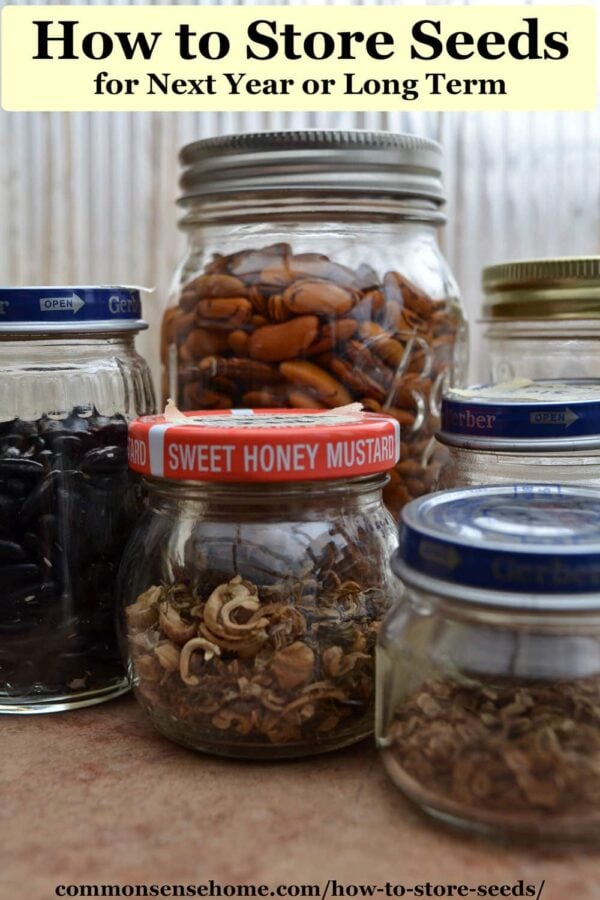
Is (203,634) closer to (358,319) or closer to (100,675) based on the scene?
(100,675)

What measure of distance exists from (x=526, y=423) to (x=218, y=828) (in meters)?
0.28

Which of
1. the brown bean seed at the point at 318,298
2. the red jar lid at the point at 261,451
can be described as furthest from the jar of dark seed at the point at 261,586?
the brown bean seed at the point at 318,298

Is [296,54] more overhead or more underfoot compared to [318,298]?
more overhead

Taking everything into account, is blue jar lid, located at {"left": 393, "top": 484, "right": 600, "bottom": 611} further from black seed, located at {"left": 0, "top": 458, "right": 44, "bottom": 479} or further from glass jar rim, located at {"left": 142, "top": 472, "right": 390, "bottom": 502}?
black seed, located at {"left": 0, "top": 458, "right": 44, "bottom": 479}

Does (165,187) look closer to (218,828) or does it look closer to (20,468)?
(20,468)

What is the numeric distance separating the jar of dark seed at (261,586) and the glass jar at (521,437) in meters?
0.07

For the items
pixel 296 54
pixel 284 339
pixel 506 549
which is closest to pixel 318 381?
pixel 284 339

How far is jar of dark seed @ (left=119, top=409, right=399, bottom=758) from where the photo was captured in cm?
51

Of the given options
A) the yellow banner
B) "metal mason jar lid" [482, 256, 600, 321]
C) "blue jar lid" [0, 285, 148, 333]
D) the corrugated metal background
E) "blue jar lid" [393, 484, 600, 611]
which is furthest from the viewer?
the corrugated metal background

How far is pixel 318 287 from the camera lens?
2.15ft

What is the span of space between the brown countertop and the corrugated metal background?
60 centimetres

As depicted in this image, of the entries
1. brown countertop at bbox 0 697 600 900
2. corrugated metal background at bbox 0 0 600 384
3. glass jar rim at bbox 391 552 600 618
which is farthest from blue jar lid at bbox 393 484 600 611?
corrugated metal background at bbox 0 0 600 384

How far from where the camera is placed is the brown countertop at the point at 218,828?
1.42 feet

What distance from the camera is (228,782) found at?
0.52m
